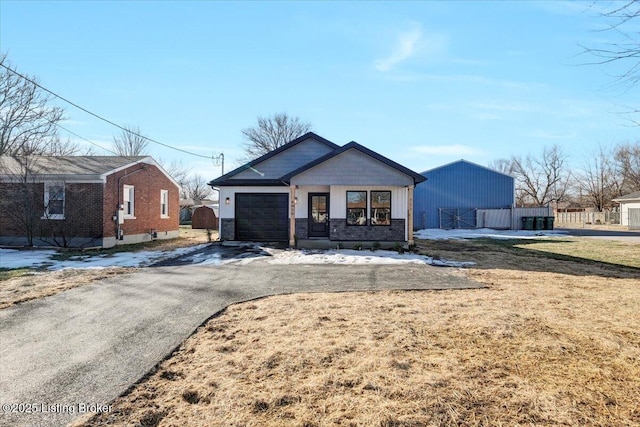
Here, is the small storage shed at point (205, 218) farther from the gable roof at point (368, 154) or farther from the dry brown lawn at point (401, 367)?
the dry brown lawn at point (401, 367)

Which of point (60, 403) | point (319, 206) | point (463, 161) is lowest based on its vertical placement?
point (60, 403)

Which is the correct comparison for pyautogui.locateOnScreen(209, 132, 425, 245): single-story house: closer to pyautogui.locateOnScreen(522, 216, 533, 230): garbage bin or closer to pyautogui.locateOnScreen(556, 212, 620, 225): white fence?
pyautogui.locateOnScreen(522, 216, 533, 230): garbage bin

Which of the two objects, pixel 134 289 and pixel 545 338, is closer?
pixel 545 338

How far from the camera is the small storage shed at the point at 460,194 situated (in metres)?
31.5

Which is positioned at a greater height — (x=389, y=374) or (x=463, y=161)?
(x=463, y=161)

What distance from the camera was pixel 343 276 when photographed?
29.9ft

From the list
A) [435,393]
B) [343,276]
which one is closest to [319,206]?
[343,276]

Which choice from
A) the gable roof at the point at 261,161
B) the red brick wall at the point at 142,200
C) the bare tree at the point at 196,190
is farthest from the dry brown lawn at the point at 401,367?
the bare tree at the point at 196,190

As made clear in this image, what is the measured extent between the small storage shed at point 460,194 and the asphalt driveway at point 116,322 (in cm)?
2265

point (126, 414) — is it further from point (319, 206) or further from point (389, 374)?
point (319, 206)

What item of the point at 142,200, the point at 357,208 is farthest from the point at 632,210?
the point at 142,200

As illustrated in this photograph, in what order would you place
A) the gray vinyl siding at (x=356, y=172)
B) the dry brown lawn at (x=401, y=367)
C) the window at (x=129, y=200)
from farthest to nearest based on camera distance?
the window at (x=129, y=200)
the gray vinyl siding at (x=356, y=172)
the dry brown lawn at (x=401, y=367)

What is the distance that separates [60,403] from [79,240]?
14.0 m

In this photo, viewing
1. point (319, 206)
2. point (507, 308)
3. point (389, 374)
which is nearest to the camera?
point (389, 374)
